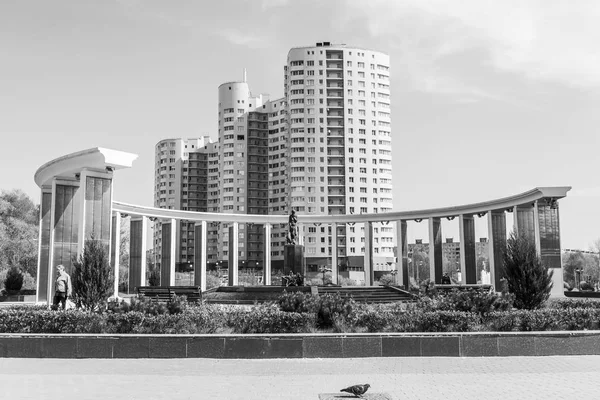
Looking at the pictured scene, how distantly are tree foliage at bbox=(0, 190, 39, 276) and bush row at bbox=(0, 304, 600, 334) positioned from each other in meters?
34.1

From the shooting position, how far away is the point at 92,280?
16.9 meters

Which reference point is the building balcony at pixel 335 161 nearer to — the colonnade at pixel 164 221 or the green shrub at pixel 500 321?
the colonnade at pixel 164 221

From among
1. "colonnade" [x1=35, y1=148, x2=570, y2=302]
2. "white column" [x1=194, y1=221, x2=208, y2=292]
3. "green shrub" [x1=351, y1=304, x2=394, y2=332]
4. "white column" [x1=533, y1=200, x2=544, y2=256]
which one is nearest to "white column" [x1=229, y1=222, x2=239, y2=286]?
"colonnade" [x1=35, y1=148, x2=570, y2=302]

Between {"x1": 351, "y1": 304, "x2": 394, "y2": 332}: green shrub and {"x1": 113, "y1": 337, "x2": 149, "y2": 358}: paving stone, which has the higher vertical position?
{"x1": 351, "y1": 304, "x2": 394, "y2": 332}: green shrub

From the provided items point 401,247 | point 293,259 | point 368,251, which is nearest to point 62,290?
point 293,259

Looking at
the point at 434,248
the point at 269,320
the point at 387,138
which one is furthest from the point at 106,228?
the point at 387,138

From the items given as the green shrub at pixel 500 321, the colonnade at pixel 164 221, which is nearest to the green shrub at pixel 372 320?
the green shrub at pixel 500 321

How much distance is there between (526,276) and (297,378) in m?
8.70

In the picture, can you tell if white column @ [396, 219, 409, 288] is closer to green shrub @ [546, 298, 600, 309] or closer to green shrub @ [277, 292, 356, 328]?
green shrub @ [546, 298, 600, 309]

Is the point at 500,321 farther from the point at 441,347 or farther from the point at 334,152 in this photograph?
the point at 334,152

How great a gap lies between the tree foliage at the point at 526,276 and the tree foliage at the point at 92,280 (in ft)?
36.5

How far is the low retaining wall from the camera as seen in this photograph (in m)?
Result: 12.4

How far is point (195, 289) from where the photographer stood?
27281mm

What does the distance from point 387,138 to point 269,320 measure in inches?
3094
